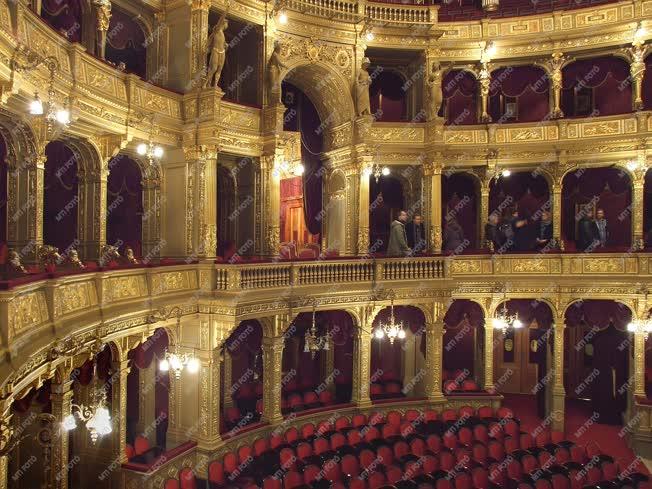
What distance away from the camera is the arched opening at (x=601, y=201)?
1806cm

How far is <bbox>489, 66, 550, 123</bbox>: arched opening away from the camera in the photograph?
19.0 meters

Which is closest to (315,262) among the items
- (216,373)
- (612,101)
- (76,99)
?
(216,373)

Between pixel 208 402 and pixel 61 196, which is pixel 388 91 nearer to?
pixel 61 196

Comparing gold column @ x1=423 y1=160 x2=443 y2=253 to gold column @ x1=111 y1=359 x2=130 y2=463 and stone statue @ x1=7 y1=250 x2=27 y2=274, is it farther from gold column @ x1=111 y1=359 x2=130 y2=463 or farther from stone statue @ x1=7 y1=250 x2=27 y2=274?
stone statue @ x1=7 y1=250 x2=27 y2=274

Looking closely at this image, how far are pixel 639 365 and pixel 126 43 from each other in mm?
16790

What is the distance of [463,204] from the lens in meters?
19.8

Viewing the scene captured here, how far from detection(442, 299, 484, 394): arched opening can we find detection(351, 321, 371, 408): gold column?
2776mm

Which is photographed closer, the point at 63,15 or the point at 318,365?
the point at 63,15

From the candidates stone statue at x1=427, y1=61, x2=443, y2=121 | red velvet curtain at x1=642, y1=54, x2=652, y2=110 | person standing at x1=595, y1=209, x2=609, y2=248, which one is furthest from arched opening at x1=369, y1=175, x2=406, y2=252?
red velvet curtain at x1=642, y1=54, x2=652, y2=110

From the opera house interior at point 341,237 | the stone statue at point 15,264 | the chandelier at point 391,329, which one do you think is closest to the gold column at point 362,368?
the opera house interior at point 341,237

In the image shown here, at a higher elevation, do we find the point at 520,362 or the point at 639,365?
the point at 639,365

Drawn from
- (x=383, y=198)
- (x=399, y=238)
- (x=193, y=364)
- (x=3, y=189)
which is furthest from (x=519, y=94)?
(x=3, y=189)

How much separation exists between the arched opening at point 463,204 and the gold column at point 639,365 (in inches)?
222

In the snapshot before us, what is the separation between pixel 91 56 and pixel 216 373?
24.2 ft
